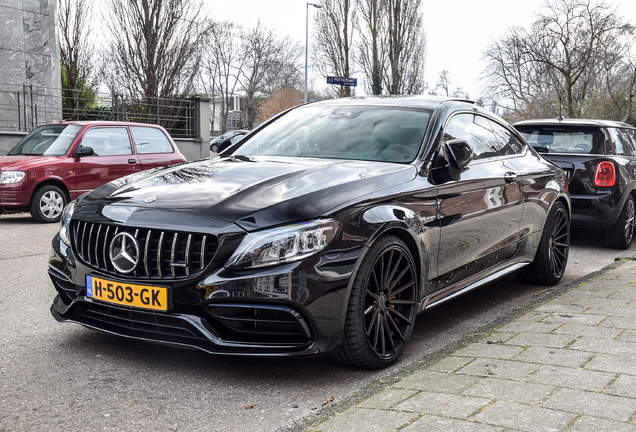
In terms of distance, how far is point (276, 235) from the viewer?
128 inches

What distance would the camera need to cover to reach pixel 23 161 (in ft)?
35.0

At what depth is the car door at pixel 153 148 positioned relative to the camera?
39.9ft

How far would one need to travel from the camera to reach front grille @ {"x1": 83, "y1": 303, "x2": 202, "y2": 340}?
332cm

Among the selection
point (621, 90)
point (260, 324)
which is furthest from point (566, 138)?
point (621, 90)

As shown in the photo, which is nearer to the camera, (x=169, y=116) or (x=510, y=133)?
(x=510, y=133)

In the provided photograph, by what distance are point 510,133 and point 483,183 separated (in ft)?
4.14

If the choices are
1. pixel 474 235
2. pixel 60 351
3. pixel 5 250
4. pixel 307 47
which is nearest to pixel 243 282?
pixel 60 351

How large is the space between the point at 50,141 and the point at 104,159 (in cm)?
94

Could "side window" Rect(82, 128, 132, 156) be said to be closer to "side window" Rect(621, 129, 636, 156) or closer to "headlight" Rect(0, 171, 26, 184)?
"headlight" Rect(0, 171, 26, 184)

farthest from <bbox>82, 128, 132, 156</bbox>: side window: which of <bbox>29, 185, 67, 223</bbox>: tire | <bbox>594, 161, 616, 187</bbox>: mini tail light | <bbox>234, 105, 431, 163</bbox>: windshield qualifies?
<bbox>594, 161, 616, 187</bbox>: mini tail light

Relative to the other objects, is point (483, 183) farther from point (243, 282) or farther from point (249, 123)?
point (249, 123)

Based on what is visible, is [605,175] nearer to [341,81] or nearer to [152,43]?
[341,81]

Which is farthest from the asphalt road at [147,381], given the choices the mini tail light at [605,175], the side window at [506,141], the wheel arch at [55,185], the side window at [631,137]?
the wheel arch at [55,185]

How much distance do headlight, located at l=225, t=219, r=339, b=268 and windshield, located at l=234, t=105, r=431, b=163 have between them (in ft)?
3.86
